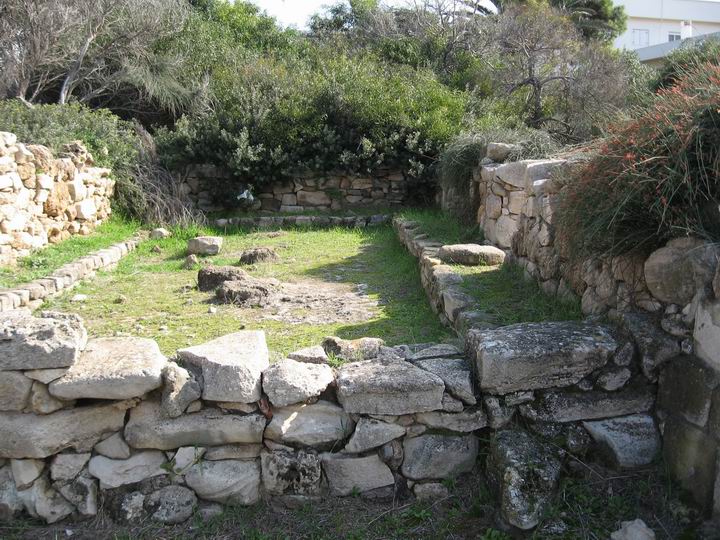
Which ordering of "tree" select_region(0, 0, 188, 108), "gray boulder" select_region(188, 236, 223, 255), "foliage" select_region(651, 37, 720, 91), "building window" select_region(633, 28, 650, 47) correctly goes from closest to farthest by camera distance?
"foliage" select_region(651, 37, 720, 91)
"gray boulder" select_region(188, 236, 223, 255)
"tree" select_region(0, 0, 188, 108)
"building window" select_region(633, 28, 650, 47)

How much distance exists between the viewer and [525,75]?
13.0 metres

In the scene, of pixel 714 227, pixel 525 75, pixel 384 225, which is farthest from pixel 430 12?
pixel 714 227

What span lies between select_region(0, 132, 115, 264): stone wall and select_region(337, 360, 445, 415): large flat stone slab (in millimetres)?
5105

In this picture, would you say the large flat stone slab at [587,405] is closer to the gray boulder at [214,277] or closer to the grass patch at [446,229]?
the gray boulder at [214,277]

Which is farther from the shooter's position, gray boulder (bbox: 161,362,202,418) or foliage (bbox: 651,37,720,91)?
foliage (bbox: 651,37,720,91)

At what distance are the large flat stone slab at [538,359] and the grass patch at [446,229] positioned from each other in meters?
4.29

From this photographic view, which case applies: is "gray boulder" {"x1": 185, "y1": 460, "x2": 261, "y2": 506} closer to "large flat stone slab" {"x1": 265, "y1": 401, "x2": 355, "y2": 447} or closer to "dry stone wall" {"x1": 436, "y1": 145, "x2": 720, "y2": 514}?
"large flat stone slab" {"x1": 265, "y1": 401, "x2": 355, "y2": 447}

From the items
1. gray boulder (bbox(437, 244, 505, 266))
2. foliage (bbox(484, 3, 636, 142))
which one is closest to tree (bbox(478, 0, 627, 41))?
foliage (bbox(484, 3, 636, 142))

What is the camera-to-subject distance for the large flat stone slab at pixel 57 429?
2689mm

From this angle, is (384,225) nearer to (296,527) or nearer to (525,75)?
(525,75)

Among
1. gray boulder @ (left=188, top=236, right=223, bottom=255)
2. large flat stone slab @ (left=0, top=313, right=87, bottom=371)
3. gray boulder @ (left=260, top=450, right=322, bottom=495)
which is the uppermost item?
large flat stone slab @ (left=0, top=313, right=87, bottom=371)

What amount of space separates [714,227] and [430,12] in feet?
46.7

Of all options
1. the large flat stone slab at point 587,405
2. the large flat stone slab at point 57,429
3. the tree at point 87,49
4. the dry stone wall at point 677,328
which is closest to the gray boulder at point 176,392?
the large flat stone slab at point 57,429

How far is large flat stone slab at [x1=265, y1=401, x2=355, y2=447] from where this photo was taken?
9.07 ft
